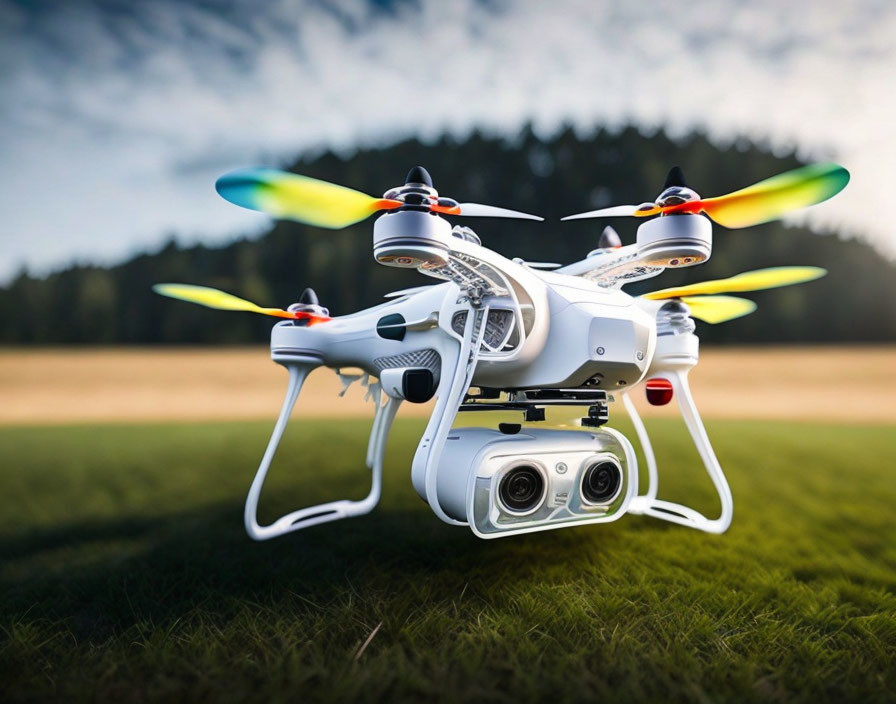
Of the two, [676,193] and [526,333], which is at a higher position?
[676,193]

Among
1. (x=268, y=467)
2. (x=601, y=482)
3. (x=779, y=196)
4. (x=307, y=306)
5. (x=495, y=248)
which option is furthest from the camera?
(x=495, y=248)

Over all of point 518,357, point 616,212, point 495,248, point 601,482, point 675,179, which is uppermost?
point 495,248

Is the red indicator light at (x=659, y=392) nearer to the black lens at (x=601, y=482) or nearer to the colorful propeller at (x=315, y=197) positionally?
the black lens at (x=601, y=482)

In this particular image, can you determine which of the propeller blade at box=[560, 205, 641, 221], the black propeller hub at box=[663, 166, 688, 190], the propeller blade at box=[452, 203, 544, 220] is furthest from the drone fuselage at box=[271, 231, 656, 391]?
the black propeller hub at box=[663, 166, 688, 190]

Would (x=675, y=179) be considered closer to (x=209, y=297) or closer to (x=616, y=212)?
(x=616, y=212)

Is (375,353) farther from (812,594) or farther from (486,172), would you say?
(486,172)

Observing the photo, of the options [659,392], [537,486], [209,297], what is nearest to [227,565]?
[209,297]

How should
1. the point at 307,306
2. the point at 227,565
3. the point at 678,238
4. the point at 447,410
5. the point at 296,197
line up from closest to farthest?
the point at 296,197, the point at 678,238, the point at 447,410, the point at 227,565, the point at 307,306

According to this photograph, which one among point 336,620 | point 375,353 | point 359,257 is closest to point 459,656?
point 336,620

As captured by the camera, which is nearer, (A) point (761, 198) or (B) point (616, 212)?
(A) point (761, 198)
